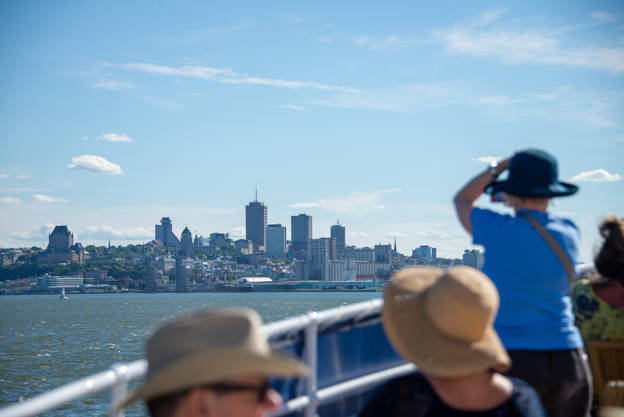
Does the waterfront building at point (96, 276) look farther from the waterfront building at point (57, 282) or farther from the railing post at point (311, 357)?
the railing post at point (311, 357)

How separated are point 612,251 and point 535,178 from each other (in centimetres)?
73

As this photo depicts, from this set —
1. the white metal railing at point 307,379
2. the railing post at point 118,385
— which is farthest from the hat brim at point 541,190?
the railing post at point 118,385

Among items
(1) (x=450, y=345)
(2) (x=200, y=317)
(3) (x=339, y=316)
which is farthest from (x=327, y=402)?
(2) (x=200, y=317)

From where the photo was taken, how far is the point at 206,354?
4.08 feet

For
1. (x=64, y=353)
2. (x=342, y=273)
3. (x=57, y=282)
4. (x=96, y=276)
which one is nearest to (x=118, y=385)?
(x=64, y=353)

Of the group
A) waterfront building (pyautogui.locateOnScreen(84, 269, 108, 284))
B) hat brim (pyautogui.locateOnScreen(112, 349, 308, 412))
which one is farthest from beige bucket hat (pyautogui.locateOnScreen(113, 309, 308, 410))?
waterfront building (pyautogui.locateOnScreen(84, 269, 108, 284))

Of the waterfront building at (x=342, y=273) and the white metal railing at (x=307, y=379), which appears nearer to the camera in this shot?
the white metal railing at (x=307, y=379)

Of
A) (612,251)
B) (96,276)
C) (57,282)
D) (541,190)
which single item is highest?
(541,190)

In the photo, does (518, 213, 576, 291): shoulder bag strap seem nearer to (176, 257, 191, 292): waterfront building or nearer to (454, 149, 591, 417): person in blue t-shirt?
(454, 149, 591, 417): person in blue t-shirt

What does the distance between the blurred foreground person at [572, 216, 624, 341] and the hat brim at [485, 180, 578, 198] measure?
0.54 metres

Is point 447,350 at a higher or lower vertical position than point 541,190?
lower

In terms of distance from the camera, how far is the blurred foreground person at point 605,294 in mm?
2914

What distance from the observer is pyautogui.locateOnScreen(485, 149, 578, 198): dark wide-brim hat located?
239cm

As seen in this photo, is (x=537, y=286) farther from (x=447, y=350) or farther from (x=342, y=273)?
(x=342, y=273)
